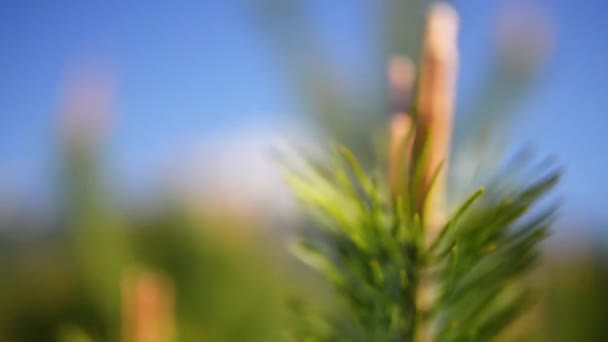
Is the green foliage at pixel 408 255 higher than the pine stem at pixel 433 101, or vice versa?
the pine stem at pixel 433 101

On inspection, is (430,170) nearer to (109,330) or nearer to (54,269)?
(109,330)

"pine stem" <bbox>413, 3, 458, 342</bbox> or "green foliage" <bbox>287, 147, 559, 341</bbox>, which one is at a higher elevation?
"pine stem" <bbox>413, 3, 458, 342</bbox>

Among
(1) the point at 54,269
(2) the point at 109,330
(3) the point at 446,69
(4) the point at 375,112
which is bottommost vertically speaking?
(1) the point at 54,269

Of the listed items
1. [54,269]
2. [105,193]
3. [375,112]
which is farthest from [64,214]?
[375,112]

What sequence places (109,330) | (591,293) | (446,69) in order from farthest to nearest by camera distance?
(591,293) < (109,330) < (446,69)
